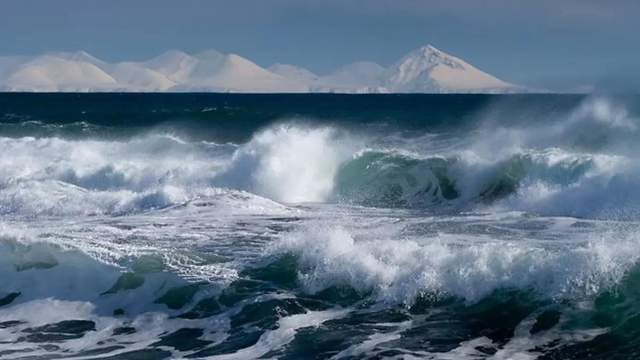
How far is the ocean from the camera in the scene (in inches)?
566

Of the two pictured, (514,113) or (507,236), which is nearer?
(507,236)

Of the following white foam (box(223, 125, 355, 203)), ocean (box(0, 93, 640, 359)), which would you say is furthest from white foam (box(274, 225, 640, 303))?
white foam (box(223, 125, 355, 203))

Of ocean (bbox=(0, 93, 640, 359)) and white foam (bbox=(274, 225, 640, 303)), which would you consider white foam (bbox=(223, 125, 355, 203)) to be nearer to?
ocean (bbox=(0, 93, 640, 359))

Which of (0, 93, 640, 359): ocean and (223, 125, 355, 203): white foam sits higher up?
(223, 125, 355, 203): white foam

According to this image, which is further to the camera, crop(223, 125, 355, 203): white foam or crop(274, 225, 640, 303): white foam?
crop(223, 125, 355, 203): white foam

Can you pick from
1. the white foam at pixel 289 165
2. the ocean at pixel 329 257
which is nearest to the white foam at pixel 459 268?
the ocean at pixel 329 257

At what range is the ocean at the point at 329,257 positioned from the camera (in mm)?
14383

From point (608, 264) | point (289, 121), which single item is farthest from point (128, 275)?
point (289, 121)

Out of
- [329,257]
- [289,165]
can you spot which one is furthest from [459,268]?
[289,165]

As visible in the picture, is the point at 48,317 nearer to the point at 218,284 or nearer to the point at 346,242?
the point at 218,284

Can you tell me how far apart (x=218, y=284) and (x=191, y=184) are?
17.1 meters

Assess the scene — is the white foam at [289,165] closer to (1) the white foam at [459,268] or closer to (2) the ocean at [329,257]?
(2) the ocean at [329,257]

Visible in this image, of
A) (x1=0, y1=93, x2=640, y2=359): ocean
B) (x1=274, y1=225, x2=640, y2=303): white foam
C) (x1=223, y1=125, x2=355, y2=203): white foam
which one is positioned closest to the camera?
(x1=0, y1=93, x2=640, y2=359): ocean

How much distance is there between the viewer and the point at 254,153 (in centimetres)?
3484
